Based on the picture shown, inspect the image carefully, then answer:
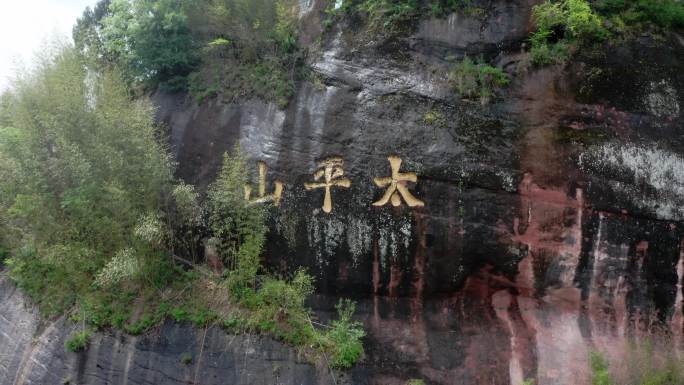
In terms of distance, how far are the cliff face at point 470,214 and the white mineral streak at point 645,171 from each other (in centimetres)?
2

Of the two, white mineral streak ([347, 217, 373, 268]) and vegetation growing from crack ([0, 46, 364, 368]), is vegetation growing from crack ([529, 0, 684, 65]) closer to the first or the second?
white mineral streak ([347, 217, 373, 268])

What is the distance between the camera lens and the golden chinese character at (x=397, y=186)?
6.47 m

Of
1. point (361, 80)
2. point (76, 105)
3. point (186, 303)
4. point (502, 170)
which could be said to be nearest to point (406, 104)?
point (361, 80)

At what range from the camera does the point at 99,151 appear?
6.69 m

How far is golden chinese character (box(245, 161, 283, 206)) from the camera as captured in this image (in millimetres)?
6945

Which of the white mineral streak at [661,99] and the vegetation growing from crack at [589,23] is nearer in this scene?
the white mineral streak at [661,99]

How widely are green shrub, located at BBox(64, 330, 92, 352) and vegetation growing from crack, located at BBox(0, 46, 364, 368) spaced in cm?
2

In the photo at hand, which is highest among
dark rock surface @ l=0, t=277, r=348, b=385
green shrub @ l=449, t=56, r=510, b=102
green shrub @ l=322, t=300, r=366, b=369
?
green shrub @ l=449, t=56, r=510, b=102

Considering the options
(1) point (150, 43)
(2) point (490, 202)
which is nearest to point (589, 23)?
(2) point (490, 202)

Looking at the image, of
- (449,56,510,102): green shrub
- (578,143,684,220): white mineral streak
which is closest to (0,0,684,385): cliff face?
(578,143,684,220): white mineral streak

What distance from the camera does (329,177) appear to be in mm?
6766

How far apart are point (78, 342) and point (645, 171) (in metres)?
7.60

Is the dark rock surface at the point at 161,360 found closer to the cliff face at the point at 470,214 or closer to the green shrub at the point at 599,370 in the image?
the cliff face at the point at 470,214

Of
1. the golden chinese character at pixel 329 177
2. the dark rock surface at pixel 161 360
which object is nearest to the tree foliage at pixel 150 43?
the golden chinese character at pixel 329 177
